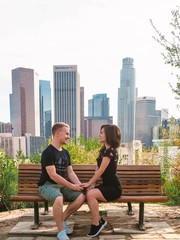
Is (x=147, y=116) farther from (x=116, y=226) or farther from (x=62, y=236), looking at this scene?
(x=62, y=236)

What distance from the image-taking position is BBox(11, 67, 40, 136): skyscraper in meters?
158

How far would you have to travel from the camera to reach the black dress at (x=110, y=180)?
3383 mm

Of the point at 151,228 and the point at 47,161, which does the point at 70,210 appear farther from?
the point at 151,228

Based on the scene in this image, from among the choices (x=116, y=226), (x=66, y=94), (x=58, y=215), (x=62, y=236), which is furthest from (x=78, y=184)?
(x=66, y=94)

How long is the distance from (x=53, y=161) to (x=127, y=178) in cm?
121

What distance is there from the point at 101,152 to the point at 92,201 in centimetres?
61

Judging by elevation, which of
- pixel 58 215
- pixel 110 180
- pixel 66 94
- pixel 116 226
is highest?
pixel 66 94

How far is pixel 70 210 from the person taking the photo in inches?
132

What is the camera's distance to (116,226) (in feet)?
12.1

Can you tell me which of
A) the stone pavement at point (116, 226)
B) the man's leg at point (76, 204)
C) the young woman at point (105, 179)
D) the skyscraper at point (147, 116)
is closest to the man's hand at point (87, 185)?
the young woman at point (105, 179)

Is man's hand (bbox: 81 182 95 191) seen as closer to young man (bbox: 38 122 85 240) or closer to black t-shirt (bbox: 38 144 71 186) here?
young man (bbox: 38 122 85 240)

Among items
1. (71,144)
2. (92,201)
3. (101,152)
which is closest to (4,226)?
(92,201)

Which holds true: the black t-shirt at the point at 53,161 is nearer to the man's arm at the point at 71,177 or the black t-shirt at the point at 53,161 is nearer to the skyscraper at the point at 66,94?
the man's arm at the point at 71,177

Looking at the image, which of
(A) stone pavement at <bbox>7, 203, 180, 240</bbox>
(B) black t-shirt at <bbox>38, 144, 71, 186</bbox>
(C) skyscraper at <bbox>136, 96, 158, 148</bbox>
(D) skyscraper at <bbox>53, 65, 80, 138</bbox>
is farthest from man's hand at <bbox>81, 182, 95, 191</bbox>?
(D) skyscraper at <bbox>53, 65, 80, 138</bbox>
